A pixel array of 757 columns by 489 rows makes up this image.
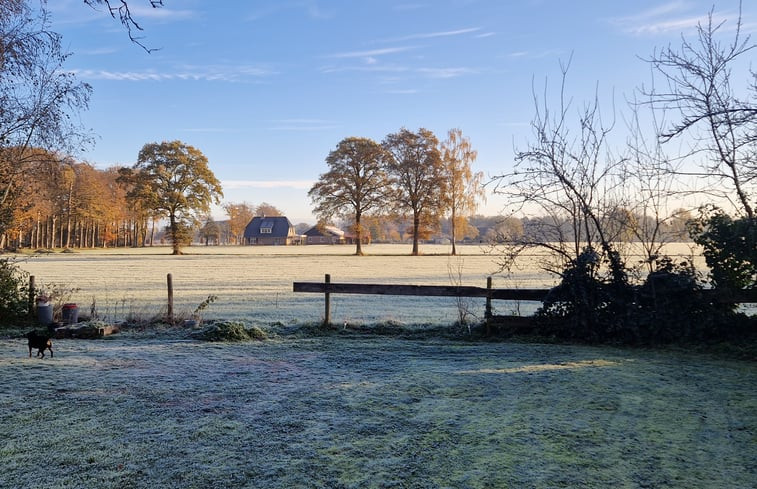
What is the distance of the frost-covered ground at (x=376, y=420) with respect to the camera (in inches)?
151

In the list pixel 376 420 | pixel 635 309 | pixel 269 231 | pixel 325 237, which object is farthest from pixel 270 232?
pixel 376 420

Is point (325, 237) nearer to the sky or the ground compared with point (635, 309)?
nearer to the sky

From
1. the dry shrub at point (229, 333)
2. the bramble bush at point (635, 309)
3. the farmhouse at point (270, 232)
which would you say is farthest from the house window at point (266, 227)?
the bramble bush at point (635, 309)

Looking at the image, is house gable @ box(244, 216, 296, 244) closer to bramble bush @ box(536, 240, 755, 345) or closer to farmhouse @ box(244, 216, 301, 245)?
farmhouse @ box(244, 216, 301, 245)

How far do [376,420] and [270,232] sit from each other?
330 ft

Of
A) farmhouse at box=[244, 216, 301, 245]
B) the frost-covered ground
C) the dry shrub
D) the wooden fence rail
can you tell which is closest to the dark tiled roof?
farmhouse at box=[244, 216, 301, 245]

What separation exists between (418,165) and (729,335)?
39436 millimetres

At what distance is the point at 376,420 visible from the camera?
5.09 m

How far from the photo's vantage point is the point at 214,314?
13.1m

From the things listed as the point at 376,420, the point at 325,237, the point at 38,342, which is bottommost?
the point at 376,420

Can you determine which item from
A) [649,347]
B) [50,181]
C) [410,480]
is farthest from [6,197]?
Answer: [649,347]

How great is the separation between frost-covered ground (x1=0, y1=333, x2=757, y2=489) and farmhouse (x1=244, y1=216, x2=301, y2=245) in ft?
312

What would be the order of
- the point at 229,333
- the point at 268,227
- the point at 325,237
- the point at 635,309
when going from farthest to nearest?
the point at 325,237 → the point at 268,227 → the point at 229,333 → the point at 635,309

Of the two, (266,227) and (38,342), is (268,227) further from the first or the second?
(38,342)
